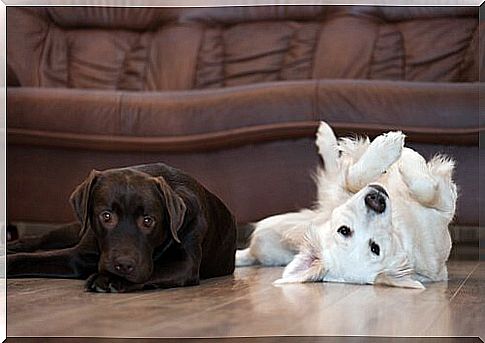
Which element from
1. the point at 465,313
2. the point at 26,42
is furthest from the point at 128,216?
the point at 26,42

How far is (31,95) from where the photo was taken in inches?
89.4

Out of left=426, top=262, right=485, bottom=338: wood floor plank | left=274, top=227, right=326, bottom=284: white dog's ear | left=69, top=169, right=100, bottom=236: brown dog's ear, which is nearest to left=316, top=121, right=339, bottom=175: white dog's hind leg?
left=274, top=227, right=326, bottom=284: white dog's ear

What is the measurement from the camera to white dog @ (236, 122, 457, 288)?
168 centimetres

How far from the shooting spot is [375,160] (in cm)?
181

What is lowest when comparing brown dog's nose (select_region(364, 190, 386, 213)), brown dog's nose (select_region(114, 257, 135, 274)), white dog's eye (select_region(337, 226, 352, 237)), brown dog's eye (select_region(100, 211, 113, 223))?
brown dog's nose (select_region(114, 257, 135, 274))

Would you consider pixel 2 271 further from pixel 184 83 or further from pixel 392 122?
pixel 184 83

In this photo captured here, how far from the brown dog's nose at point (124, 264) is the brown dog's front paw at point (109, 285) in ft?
0.10

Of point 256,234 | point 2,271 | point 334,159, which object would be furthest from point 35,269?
point 334,159

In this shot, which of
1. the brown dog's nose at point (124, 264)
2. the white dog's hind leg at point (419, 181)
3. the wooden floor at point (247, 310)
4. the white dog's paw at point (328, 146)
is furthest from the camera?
the white dog's paw at point (328, 146)

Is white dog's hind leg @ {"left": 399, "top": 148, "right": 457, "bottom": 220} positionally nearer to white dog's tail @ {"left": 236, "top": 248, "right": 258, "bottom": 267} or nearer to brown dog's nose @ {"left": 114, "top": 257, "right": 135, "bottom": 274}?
white dog's tail @ {"left": 236, "top": 248, "right": 258, "bottom": 267}

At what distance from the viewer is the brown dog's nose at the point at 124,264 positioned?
152cm

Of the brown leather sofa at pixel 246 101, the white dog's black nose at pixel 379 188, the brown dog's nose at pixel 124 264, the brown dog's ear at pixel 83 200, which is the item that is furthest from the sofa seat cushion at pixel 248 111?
the brown dog's nose at pixel 124 264

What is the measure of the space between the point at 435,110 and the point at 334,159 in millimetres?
316

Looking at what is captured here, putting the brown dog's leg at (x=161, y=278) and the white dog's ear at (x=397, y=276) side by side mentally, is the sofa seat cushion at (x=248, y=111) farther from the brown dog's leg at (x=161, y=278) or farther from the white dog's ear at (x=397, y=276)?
the brown dog's leg at (x=161, y=278)
